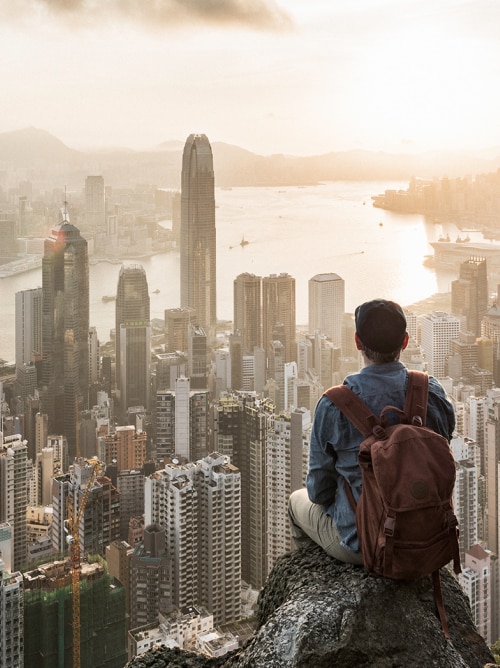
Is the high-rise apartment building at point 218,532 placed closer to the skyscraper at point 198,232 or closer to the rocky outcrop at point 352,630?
the skyscraper at point 198,232

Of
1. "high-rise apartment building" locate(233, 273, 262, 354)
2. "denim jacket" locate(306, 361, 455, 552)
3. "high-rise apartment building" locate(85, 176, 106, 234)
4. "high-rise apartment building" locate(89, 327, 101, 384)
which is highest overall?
"high-rise apartment building" locate(85, 176, 106, 234)

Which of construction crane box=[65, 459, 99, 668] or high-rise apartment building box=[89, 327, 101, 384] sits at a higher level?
high-rise apartment building box=[89, 327, 101, 384]

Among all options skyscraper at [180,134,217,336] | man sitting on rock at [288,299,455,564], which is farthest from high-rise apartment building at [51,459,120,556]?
man sitting on rock at [288,299,455,564]

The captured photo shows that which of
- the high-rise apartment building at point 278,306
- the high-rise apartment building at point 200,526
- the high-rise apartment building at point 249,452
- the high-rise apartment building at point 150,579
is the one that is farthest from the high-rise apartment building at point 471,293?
the high-rise apartment building at point 150,579

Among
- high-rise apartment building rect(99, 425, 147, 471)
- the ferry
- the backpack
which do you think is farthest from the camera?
the ferry

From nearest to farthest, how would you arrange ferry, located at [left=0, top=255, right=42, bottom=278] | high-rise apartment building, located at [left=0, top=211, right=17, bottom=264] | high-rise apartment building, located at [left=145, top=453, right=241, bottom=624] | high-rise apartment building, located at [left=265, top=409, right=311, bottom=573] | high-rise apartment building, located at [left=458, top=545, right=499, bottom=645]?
1. high-rise apartment building, located at [left=458, top=545, right=499, bottom=645]
2. high-rise apartment building, located at [left=145, top=453, right=241, bottom=624]
3. high-rise apartment building, located at [left=265, top=409, right=311, bottom=573]
4. high-rise apartment building, located at [left=0, top=211, right=17, bottom=264]
5. ferry, located at [left=0, top=255, right=42, bottom=278]

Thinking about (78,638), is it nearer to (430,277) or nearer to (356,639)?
(356,639)

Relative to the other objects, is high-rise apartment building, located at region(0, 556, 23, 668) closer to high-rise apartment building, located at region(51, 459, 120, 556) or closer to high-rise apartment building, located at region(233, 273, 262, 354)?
high-rise apartment building, located at region(51, 459, 120, 556)
